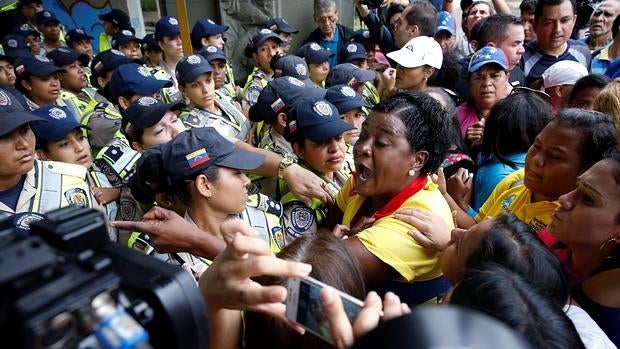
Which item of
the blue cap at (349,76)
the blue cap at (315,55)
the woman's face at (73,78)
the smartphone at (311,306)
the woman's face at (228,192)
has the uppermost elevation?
the smartphone at (311,306)

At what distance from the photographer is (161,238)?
179 cm

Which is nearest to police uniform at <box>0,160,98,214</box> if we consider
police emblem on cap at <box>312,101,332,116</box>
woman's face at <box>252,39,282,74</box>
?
police emblem on cap at <box>312,101,332,116</box>

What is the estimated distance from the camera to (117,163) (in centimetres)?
298

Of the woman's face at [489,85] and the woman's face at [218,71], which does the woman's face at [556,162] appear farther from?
the woman's face at [218,71]

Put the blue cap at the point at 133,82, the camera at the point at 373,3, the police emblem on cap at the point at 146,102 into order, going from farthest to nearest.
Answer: the camera at the point at 373,3 < the blue cap at the point at 133,82 < the police emblem on cap at the point at 146,102

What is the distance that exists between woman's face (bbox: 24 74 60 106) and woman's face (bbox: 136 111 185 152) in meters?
1.93

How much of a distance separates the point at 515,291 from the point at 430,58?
285 centimetres

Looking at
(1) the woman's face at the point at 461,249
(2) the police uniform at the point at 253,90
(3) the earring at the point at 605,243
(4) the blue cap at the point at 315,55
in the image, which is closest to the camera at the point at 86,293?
(1) the woman's face at the point at 461,249

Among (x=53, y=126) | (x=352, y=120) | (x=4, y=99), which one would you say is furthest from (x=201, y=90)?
(x=4, y=99)

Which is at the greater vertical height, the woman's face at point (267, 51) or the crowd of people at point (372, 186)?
the crowd of people at point (372, 186)

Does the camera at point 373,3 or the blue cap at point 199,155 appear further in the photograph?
the camera at point 373,3

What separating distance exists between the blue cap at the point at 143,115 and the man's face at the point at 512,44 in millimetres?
2867

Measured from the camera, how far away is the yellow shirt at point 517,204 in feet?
6.19

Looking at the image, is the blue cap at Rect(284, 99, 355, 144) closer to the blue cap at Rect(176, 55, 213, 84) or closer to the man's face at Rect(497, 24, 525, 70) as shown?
the blue cap at Rect(176, 55, 213, 84)
